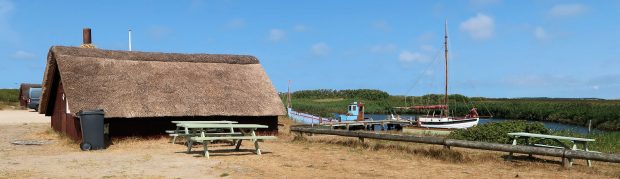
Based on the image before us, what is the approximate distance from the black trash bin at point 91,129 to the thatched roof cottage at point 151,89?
79 centimetres

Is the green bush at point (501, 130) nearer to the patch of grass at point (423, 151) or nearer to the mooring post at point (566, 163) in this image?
the patch of grass at point (423, 151)

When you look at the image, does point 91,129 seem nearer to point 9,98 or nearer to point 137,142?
point 137,142

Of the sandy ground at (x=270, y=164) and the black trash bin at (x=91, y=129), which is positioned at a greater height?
the black trash bin at (x=91, y=129)

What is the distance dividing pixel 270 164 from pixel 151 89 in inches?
285

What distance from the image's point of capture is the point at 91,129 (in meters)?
14.4

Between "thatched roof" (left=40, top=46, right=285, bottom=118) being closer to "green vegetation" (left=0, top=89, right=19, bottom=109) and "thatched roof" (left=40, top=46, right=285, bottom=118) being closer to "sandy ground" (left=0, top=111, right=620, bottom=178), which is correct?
"sandy ground" (left=0, top=111, right=620, bottom=178)

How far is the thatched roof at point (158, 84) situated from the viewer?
1590 cm

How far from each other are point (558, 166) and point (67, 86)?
516 inches

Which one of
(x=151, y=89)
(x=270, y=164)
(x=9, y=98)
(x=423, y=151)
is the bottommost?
(x=270, y=164)

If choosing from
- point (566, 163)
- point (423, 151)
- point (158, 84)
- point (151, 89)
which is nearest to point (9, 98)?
point (158, 84)

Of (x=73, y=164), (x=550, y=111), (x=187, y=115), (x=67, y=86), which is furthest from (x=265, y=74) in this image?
(x=550, y=111)

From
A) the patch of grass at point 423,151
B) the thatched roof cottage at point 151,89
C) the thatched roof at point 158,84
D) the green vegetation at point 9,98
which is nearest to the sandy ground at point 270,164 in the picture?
the patch of grass at point 423,151

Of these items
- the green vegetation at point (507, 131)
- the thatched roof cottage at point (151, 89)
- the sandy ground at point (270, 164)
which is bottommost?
the sandy ground at point (270, 164)

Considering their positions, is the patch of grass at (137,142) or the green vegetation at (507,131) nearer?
the patch of grass at (137,142)
